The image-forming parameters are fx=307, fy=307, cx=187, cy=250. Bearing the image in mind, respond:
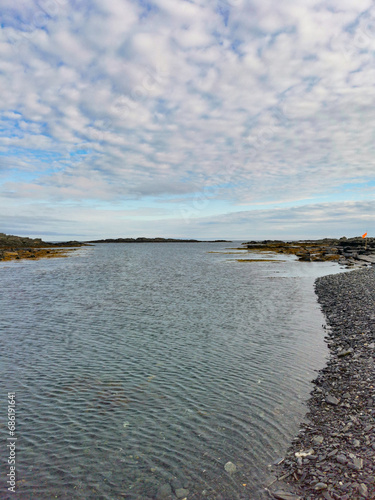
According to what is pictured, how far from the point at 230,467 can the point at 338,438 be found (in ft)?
10.3

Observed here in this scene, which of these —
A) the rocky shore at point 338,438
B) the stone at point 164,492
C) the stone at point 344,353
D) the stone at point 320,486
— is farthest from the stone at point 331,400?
the stone at point 164,492

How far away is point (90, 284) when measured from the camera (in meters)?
43.9

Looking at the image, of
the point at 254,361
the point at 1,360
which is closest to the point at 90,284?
the point at 1,360

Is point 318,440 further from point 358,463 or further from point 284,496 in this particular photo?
point 284,496

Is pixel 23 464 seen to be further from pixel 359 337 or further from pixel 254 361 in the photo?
pixel 359 337

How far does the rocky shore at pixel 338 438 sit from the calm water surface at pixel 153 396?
1.64 ft

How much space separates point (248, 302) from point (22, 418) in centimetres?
2313

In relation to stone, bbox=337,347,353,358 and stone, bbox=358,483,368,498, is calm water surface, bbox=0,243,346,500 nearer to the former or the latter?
stone, bbox=337,347,353,358

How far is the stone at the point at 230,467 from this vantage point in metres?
7.57

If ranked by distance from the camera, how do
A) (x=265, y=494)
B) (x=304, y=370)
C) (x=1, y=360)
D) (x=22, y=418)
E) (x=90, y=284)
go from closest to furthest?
1. (x=265, y=494)
2. (x=22, y=418)
3. (x=304, y=370)
4. (x=1, y=360)
5. (x=90, y=284)

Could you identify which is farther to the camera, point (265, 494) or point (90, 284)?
point (90, 284)

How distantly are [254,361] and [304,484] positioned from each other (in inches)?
323

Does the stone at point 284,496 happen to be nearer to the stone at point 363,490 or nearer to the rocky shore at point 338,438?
the rocky shore at point 338,438

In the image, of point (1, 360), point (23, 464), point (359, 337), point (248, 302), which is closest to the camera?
point (23, 464)
